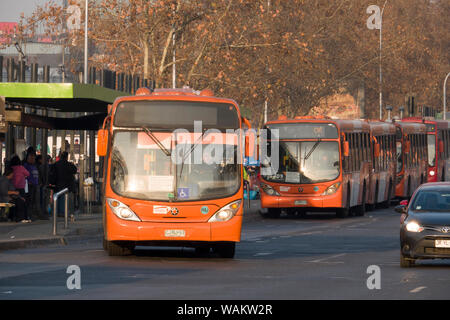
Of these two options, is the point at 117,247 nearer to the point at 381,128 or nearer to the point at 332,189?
the point at 332,189

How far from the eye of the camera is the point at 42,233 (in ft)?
90.2

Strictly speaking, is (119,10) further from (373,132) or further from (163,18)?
(373,132)

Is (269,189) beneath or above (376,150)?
beneath

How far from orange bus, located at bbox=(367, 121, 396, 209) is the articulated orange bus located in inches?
274

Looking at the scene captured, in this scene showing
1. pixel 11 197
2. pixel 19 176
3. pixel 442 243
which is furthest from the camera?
pixel 19 176

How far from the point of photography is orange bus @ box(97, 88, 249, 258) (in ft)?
70.9

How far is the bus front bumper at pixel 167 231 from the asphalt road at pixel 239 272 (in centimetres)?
41

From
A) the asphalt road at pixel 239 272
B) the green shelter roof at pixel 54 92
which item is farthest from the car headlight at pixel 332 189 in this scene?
the green shelter roof at pixel 54 92

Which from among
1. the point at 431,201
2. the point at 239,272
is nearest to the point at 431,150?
the point at 431,201

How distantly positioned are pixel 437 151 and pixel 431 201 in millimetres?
37382

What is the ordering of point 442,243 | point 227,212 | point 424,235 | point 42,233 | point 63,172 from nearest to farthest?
point 442,243 → point 424,235 → point 227,212 → point 42,233 → point 63,172

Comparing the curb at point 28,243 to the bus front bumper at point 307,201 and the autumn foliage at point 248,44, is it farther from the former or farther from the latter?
the autumn foliage at point 248,44

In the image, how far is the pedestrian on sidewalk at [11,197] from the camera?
28.9 meters

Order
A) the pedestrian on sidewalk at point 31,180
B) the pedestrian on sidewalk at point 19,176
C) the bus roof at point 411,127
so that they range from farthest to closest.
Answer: the bus roof at point 411,127 < the pedestrian on sidewalk at point 31,180 < the pedestrian on sidewalk at point 19,176
